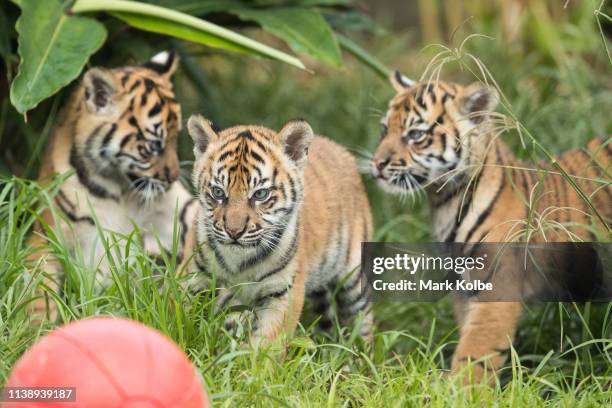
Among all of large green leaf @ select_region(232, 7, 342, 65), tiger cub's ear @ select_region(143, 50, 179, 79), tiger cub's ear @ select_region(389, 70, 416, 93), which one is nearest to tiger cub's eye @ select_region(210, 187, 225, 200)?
tiger cub's ear @ select_region(143, 50, 179, 79)

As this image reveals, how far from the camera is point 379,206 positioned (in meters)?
6.88

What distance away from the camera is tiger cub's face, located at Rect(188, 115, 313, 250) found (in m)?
4.45

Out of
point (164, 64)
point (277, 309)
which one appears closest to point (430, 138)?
point (277, 309)

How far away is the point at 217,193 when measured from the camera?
14.8 ft

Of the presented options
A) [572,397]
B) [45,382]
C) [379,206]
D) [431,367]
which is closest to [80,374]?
[45,382]

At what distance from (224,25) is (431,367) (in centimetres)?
342

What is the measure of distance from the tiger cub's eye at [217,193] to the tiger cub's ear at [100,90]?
3.60ft

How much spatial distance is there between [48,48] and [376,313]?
237 centimetres

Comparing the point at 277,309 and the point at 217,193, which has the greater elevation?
the point at 217,193

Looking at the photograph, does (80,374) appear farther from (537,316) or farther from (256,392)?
(537,316)

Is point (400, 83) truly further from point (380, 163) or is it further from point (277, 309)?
point (277, 309)

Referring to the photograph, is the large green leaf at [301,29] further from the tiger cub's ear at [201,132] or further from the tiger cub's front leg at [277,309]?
the tiger cub's front leg at [277,309]

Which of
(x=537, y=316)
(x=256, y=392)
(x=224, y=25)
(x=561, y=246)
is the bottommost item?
(x=256, y=392)

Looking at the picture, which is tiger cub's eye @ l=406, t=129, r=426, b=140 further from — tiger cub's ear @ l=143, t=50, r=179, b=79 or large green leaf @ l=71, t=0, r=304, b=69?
tiger cub's ear @ l=143, t=50, r=179, b=79
